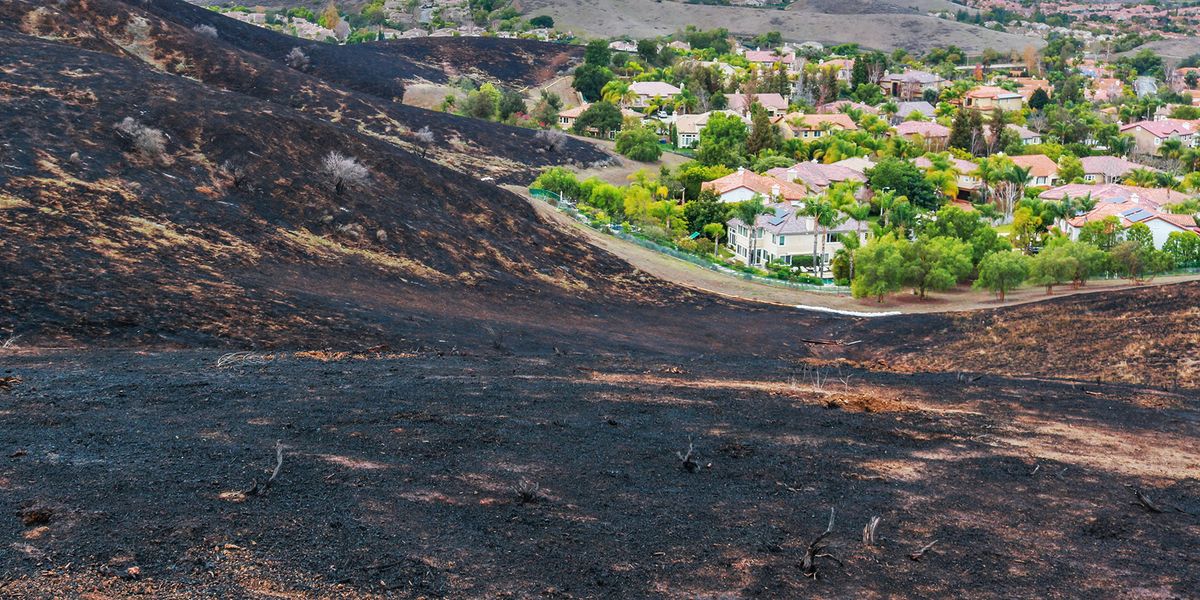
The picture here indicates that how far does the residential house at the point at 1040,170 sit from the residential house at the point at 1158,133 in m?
21.2

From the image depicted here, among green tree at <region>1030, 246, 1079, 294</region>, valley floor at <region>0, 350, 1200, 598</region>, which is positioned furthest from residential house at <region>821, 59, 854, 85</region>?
valley floor at <region>0, 350, 1200, 598</region>

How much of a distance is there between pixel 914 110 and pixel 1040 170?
108ft

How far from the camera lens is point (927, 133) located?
10538 centimetres

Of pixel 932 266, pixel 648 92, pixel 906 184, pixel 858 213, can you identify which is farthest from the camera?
pixel 648 92

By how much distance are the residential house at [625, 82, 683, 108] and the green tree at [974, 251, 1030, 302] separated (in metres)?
71.8

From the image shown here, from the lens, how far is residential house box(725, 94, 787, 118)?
4533 inches

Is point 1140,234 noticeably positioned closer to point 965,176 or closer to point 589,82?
point 965,176

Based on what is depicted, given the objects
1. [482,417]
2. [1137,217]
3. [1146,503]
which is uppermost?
[482,417]

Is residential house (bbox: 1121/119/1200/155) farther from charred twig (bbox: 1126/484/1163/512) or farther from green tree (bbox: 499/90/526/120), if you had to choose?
charred twig (bbox: 1126/484/1163/512)

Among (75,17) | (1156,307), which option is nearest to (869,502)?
(1156,307)

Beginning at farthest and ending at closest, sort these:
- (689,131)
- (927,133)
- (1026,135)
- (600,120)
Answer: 1. (1026,135)
2. (927,133)
3. (689,131)
4. (600,120)

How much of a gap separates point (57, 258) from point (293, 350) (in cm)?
728

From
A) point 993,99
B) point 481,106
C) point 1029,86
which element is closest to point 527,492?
point 481,106

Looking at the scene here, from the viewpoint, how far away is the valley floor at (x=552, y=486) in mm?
11703
